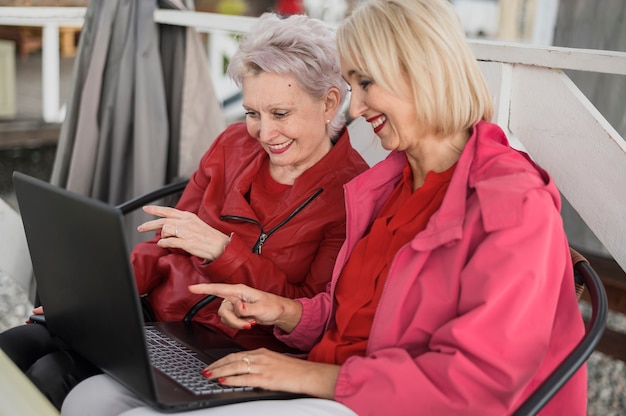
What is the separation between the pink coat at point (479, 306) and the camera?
158 cm

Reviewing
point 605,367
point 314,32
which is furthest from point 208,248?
point 605,367

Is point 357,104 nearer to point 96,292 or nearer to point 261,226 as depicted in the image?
point 261,226

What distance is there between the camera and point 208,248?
7.11ft

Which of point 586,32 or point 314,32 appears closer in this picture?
point 314,32

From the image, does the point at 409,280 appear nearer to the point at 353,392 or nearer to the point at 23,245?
the point at 353,392

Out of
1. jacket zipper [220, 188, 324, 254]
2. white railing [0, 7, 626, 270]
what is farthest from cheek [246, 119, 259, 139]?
white railing [0, 7, 626, 270]

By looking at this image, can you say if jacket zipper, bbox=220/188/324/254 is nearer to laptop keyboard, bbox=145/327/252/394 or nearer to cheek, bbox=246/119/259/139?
cheek, bbox=246/119/259/139

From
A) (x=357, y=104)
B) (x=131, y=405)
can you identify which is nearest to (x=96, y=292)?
(x=131, y=405)

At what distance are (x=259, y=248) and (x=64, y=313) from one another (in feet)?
1.87

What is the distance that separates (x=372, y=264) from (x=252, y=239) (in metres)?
0.48

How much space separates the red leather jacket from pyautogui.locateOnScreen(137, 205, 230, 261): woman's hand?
0.12 feet

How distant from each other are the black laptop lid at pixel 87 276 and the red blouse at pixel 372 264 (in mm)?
459

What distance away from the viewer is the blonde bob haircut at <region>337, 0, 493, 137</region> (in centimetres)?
176

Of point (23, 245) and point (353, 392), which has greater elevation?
point (353, 392)
